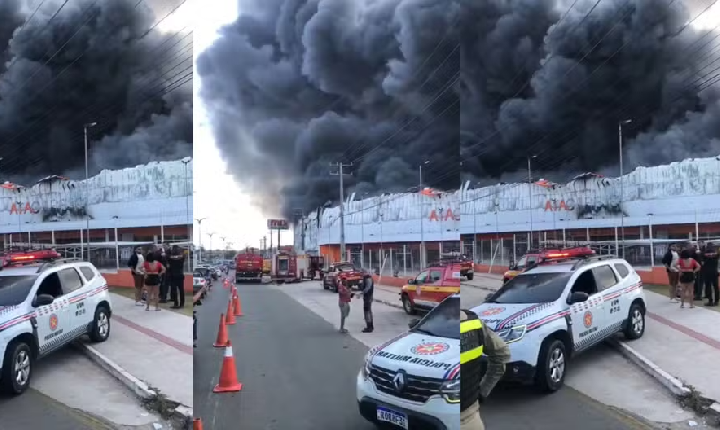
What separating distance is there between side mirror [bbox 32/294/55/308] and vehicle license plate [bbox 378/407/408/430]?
78.6 inches

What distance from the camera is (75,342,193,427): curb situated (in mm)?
2959

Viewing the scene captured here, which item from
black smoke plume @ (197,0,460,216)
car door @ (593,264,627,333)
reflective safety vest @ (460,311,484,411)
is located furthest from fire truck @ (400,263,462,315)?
car door @ (593,264,627,333)

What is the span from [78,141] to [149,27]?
801 mm

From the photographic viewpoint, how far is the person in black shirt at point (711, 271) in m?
3.76

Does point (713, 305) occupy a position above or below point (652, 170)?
below

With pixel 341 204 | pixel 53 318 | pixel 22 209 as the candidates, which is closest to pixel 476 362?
pixel 341 204

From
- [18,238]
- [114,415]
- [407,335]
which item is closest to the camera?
[407,335]

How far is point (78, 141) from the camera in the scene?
3.42 metres

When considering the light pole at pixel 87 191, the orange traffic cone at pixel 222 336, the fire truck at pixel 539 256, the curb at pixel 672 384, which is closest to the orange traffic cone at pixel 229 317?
the orange traffic cone at pixel 222 336

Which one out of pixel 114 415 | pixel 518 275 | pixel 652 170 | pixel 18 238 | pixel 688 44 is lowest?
pixel 114 415

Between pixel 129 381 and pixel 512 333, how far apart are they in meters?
2.21

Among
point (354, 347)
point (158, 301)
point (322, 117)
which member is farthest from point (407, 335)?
point (158, 301)

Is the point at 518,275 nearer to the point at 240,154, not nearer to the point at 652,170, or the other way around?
the point at 652,170

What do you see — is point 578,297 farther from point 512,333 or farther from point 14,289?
point 14,289
